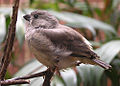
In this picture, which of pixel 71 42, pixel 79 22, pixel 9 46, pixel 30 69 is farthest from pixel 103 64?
pixel 79 22

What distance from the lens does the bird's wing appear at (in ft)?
2.13

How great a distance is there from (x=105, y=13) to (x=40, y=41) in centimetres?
145

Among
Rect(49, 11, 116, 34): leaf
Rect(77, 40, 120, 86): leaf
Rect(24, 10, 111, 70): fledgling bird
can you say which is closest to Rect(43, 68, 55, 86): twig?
Rect(24, 10, 111, 70): fledgling bird

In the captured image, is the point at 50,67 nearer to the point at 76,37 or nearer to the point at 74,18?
the point at 76,37

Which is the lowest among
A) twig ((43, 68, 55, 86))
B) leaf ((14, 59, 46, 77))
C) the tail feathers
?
leaf ((14, 59, 46, 77))

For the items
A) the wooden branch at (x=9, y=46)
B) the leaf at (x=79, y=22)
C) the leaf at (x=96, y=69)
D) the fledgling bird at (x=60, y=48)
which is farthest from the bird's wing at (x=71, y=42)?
the leaf at (x=79, y=22)

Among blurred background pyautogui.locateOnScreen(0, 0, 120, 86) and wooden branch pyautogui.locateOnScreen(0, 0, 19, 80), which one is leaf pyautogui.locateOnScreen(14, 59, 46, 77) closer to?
blurred background pyautogui.locateOnScreen(0, 0, 120, 86)

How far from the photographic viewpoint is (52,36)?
2.22 feet

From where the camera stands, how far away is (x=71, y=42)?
662mm

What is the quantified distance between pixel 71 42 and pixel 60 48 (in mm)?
40

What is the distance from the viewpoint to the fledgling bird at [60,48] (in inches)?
25.0

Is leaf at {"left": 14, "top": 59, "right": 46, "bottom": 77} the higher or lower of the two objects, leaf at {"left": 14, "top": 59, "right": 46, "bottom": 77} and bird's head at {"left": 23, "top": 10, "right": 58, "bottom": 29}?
the lower

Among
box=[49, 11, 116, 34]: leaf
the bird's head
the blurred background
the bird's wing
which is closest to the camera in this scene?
the bird's wing

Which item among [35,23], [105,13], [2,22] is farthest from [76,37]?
[105,13]
